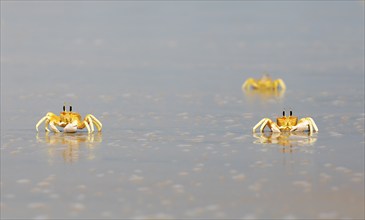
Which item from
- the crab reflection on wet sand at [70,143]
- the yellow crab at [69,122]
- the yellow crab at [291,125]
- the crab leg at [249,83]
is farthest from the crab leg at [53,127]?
the crab leg at [249,83]

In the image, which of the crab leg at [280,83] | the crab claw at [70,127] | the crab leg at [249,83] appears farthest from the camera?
the crab leg at [249,83]

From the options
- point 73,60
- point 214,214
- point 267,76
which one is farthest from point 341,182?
point 73,60

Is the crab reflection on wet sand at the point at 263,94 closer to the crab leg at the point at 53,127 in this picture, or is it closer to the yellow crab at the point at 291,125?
the yellow crab at the point at 291,125

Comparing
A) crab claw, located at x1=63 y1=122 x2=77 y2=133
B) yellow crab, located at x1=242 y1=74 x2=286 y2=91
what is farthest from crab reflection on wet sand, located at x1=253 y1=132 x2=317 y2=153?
A: yellow crab, located at x1=242 y1=74 x2=286 y2=91

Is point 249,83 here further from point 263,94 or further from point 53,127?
point 53,127

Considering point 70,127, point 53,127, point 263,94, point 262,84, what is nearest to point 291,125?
point 70,127

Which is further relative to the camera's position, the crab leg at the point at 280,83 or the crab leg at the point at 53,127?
the crab leg at the point at 280,83

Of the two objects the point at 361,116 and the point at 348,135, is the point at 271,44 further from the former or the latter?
the point at 348,135
